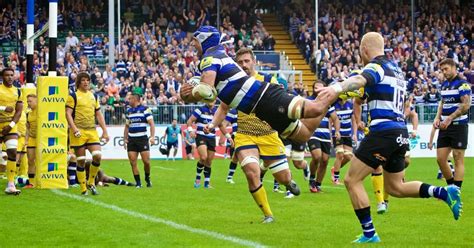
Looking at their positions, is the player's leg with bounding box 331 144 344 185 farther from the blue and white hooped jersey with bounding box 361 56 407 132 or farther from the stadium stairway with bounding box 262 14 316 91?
the stadium stairway with bounding box 262 14 316 91

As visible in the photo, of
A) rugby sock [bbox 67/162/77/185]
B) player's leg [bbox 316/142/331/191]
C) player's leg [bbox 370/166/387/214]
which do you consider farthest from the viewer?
rugby sock [bbox 67/162/77/185]

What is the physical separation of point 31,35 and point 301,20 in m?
27.3

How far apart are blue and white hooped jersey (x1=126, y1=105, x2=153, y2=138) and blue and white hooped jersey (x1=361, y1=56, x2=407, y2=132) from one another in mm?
11130

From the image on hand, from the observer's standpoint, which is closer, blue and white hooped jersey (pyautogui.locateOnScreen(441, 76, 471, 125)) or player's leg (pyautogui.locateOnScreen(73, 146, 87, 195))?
blue and white hooped jersey (pyautogui.locateOnScreen(441, 76, 471, 125))

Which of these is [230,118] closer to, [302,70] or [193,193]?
[193,193]

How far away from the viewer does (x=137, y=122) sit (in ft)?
71.7

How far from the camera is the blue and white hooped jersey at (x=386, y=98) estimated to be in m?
11.0

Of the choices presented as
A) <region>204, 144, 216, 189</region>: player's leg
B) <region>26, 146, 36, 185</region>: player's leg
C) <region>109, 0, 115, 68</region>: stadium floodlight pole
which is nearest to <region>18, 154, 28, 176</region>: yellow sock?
<region>26, 146, 36, 185</region>: player's leg

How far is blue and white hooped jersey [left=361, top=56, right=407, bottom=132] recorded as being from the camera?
1103cm

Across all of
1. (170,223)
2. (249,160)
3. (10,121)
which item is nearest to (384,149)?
(249,160)

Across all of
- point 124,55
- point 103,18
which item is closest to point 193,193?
point 124,55

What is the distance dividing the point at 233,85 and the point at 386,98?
195 cm

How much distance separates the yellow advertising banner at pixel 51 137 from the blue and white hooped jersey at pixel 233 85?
30.6 ft

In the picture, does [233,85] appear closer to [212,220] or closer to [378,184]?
[212,220]
